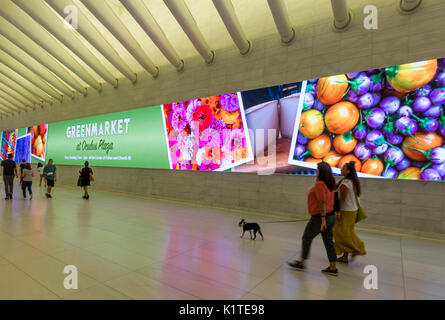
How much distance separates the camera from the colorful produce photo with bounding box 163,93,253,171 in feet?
29.9

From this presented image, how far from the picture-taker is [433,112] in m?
6.07

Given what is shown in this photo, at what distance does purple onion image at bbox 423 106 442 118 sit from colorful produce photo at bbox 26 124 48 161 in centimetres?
→ 2023

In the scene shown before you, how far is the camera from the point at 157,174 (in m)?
11.6

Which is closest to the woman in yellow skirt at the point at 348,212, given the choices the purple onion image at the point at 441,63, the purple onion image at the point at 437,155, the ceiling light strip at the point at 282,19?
the purple onion image at the point at 437,155

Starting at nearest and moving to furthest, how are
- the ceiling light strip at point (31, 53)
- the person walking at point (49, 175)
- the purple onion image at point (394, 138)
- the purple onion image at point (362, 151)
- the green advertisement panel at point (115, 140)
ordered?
the purple onion image at point (394, 138) → the purple onion image at point (362, 151) → the person walking at point (49, 175) → the ceiling light strip at point (31, 53) → the green advertisement panel at point (115, 140)

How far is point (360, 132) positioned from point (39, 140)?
65.7 ft

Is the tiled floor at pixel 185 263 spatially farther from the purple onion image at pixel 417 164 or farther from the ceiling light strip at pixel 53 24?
the ceiling light strip at pixel 53 24

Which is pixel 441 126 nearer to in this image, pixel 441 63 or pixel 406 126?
pixel 406 126

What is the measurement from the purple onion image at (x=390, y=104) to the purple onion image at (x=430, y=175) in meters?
1.61

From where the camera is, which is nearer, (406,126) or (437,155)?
(437,155)

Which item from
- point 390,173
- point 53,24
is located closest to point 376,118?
point 390,173

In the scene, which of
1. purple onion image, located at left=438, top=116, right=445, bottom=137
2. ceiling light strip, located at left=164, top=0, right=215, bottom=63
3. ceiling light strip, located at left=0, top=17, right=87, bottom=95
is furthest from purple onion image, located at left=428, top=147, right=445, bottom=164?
ceiling light strip, located at left=0, top=17, right=87, bottom=95

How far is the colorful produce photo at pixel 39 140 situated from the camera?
17.7m
